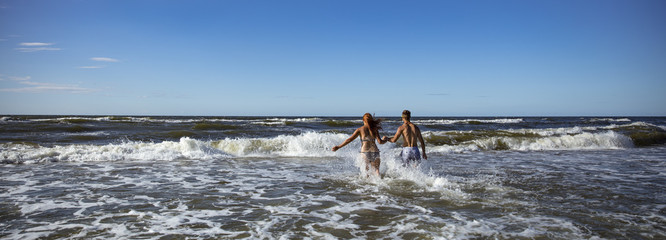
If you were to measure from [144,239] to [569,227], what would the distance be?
17.6 feet

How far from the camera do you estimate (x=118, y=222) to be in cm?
508

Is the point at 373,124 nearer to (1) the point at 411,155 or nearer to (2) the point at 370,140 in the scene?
(2) the point at 370,140

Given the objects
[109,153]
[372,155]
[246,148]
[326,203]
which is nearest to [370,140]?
[372,155]

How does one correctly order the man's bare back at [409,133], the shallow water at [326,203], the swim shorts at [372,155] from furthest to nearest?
1. the swim shorts at [372,155]
2. the man's bare back at [409,133]
3. the shallow water at [326,203]

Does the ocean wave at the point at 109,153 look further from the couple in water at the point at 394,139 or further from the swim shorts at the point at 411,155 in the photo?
the swim shorts at the point at 411,155

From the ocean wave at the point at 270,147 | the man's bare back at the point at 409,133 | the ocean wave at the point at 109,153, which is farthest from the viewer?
the ocean wave at the point at 270,147

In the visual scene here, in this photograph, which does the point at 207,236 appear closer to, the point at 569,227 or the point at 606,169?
the point at 569,227

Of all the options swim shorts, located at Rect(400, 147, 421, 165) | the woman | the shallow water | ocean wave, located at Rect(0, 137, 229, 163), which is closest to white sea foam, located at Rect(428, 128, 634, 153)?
the shallow water

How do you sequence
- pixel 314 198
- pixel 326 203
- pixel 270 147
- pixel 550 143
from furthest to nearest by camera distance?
pixel 550 143, pixel 270 147, pixel 314 198, pixel 326 203

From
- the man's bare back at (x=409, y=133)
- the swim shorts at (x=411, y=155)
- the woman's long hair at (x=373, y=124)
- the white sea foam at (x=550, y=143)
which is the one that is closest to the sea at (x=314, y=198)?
the swim shorts at (x=411, y=155)

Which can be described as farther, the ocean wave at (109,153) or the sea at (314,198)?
the ocean wave at (109,153)

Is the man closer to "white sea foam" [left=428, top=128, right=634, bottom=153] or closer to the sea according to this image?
the sea

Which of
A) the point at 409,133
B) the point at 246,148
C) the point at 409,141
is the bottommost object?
the point at 246,148

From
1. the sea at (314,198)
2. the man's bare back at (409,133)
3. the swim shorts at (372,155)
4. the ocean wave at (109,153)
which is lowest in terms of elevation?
the sea at (314,198)
